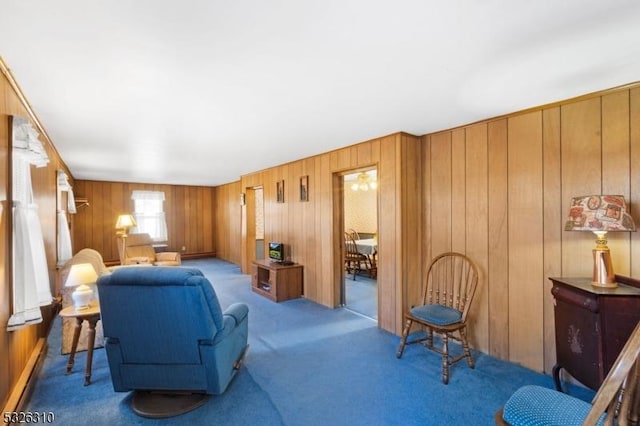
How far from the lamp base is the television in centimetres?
396

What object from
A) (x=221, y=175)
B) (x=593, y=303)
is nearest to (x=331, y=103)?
(x=593, y=303)

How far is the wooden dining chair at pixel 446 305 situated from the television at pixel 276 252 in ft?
8.44

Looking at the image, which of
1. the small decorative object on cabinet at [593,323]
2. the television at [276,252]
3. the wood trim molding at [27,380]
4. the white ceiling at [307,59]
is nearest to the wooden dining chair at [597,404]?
the small decorative object on cabinet at [593,323]

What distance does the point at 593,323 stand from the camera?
183cm

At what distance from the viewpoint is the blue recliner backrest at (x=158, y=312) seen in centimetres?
185

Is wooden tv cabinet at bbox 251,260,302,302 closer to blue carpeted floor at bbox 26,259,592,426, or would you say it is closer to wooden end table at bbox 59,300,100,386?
blue carpeted floor at bbox 26,259,592,426

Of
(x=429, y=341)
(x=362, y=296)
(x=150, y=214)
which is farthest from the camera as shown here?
(x=150, y=214)

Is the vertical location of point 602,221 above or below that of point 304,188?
below

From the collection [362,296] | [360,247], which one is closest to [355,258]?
[360,247]

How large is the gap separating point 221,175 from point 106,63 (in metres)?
5.13

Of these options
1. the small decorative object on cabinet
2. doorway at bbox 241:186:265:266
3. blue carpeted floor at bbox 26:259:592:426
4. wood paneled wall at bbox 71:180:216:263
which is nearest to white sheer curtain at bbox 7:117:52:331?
blue carpeted floor at bbox 26:259:592:426

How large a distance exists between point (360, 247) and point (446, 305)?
10.8 ft

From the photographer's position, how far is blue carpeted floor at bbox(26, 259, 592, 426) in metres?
1.94

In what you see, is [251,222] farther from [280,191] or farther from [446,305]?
[446,305]
